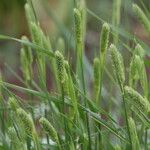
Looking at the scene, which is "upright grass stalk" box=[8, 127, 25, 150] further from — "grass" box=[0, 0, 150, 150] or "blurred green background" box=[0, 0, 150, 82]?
"blurred green background" box=[0, 0, 150, 82]

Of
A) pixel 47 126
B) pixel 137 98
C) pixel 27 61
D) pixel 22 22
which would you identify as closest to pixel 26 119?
pixel 47 126

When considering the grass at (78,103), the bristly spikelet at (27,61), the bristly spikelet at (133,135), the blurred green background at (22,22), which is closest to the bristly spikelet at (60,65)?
the grass at (78,103)

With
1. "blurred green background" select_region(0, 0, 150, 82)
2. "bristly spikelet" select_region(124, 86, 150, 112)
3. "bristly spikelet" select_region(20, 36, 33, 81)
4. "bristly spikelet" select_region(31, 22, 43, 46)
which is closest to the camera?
"bristly spikelet" select_region(124, 86, 150, 112)

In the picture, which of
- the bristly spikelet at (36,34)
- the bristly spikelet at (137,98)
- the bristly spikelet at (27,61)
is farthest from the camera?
the bristly spikelet at (27,61)

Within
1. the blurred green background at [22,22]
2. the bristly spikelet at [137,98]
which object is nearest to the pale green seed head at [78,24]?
the bristly spikelet at [137,98]

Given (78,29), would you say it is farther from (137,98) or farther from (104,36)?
(137,98)

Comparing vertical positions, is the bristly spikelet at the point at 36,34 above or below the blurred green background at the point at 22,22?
below

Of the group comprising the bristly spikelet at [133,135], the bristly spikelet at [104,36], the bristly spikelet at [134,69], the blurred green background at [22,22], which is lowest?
the bristly spikelet at [133,135]

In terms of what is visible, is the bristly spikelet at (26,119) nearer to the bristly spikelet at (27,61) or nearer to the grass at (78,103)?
the grass at (78,103)

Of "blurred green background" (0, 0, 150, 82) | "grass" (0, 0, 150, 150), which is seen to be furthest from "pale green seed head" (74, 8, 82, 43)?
"blurred green background" (0, 0, 150, 82)

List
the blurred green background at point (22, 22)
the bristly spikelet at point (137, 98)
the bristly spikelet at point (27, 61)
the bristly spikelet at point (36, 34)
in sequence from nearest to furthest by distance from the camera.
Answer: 1. the bristly spikelet at point (137, 98)
2. the bristly spikelet at point (36, 34)
3. the bristly spikelet at point (27, 61)
4. the blurred green background at point (22, 22)

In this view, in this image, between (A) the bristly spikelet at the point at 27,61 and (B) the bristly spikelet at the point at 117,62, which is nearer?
(B) the bristly spikelet at the point at 117,62

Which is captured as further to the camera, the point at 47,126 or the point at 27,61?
the point at 27,61

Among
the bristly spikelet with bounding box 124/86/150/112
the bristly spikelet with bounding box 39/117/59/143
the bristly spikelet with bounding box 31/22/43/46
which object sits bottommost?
the bristly spikelet with bounding box 39/117/59/143
